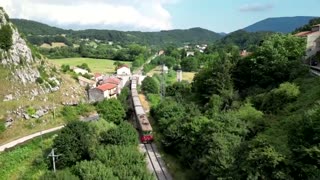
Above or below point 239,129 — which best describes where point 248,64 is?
above

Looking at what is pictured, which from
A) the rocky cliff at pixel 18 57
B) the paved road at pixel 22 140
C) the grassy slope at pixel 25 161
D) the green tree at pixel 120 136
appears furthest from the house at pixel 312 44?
the rocky cliff at pixel 18 57

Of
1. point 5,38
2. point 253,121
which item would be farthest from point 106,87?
point 253,121

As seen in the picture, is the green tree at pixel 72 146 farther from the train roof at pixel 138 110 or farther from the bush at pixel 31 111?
the train roof at pixel 138 110

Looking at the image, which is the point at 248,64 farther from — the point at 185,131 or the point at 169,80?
the point at 169,80

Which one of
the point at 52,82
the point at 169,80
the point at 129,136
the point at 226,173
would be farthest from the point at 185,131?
the point at 169,80

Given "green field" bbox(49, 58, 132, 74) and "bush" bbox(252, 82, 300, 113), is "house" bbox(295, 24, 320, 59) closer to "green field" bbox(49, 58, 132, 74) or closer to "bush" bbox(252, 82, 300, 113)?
"bush" bbox(252, 82, 300, 113)

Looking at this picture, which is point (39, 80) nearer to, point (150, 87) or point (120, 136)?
point (120, 136)

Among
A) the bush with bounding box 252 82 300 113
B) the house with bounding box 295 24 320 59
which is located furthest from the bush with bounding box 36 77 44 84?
the house with bounding box 295 24 320 59
